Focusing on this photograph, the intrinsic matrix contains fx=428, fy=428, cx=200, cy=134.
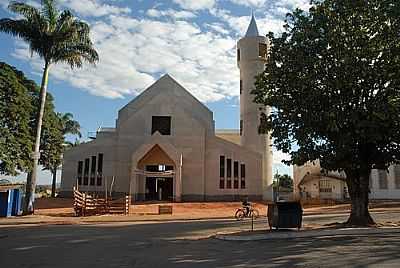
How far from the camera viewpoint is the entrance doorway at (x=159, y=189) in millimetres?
45344

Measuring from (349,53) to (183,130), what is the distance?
2902 centimetres

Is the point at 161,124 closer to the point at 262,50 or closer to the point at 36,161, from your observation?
the point at 262,50

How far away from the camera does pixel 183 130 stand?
46.0m

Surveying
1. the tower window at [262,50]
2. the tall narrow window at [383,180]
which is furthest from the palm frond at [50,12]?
the tall narrow window at [383,180]

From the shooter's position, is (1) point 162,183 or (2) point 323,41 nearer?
(2) point 323,41

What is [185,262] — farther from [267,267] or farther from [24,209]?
[24,209]

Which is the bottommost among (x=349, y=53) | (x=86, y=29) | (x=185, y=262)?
(x=185, y=262)

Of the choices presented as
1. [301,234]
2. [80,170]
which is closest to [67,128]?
[80,170]

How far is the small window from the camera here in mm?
46463

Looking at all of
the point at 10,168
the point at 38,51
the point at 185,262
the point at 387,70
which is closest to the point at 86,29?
the point at 38,51

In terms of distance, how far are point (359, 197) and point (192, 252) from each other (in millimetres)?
11294

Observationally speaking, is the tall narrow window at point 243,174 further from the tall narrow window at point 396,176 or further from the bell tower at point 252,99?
the tall narrow window at point 396,176

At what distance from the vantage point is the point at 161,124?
46719 millimetres

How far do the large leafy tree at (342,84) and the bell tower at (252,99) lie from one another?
92.5 ft
